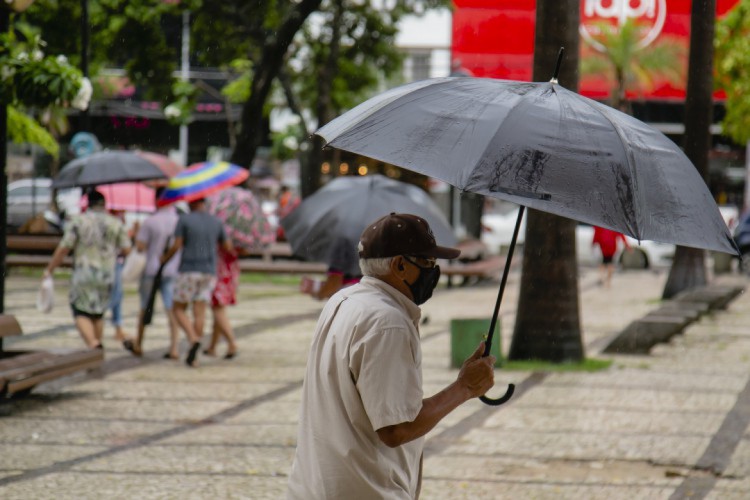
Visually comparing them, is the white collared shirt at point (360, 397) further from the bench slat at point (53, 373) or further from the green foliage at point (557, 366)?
the green foliage at point (557, 366)

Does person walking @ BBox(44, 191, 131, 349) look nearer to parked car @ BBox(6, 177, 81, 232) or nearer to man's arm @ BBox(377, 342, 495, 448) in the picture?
man's arm @ BBox(377, 342, 495, 448)

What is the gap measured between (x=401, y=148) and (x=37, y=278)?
768 inches

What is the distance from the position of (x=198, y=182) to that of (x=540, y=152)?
8.42m

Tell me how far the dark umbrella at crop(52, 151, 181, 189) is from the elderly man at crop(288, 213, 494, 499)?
8.93m

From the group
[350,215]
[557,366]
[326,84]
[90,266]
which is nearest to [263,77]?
[326,84]

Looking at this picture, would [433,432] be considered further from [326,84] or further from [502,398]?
[326,84]

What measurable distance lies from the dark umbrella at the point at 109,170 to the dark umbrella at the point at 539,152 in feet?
26.9

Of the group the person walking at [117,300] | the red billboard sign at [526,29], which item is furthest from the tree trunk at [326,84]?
the red billboard sign at [526,29]

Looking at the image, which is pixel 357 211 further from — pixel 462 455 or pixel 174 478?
pixel 174 478

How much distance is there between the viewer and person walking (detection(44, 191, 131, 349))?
11492 mm

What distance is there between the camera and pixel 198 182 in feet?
39.4

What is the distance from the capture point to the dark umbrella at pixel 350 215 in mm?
9492

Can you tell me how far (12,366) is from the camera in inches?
365

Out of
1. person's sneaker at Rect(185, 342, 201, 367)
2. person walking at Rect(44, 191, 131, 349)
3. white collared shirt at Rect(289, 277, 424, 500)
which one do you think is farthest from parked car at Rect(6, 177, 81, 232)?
white collared shirt at Rect(289, 277, 424, 500)
